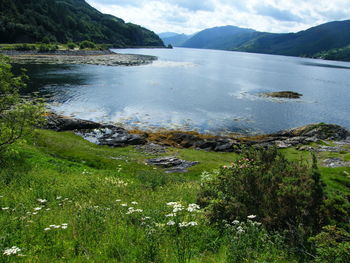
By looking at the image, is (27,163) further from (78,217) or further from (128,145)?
(128,145)

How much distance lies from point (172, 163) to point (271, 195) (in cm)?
2480

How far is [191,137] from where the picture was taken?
4831cm

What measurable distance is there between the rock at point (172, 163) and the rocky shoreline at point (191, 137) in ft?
31.2

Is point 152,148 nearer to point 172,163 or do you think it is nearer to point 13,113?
point 172,163

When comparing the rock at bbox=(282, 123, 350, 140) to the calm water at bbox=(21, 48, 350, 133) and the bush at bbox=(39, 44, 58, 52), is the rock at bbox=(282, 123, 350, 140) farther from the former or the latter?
the bush at bbox=(39, 44, 58, 52)

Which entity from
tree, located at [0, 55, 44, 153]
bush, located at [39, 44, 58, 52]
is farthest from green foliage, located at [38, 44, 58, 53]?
tree, located at [0, 55, 44, 153]

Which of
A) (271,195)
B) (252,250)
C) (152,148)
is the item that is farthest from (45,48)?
(252,250)

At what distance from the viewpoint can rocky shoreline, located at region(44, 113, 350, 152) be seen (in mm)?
45469

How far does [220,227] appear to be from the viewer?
1049 centimetres

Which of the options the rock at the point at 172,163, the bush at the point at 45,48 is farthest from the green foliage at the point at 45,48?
the rock at the point at 172,163

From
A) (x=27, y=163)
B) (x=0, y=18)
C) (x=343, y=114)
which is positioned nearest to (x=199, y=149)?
(x=27, y=163)

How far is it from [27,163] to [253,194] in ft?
64.9

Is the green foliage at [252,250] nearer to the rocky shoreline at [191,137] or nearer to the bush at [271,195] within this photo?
the bush at [271,195]

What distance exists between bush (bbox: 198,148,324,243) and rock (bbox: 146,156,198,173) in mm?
20074
